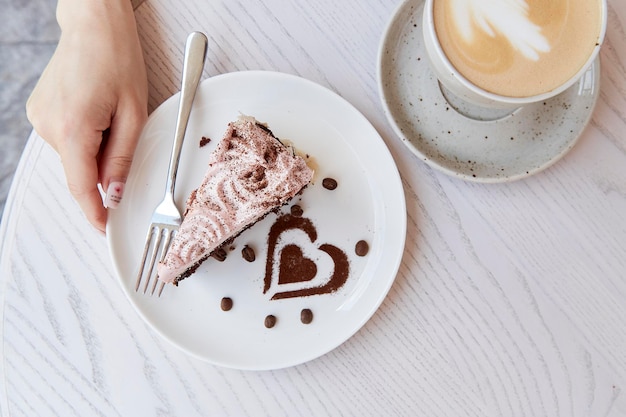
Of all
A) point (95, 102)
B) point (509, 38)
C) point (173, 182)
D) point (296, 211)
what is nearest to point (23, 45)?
point (95, 102)

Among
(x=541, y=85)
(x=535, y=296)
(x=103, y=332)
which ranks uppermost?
(x=541, y=85)

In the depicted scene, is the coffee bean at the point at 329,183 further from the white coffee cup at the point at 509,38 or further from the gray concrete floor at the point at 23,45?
the gray concrete floor at the point at 23,45

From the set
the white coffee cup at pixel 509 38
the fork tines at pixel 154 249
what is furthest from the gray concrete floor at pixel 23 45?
the white coffee cup at pixel 509 38

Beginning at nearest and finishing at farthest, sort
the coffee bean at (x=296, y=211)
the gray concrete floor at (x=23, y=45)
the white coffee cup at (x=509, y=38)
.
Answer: the white coffee cup at (x=509, y=38), the coffee bean at (x=296, y=211), the gray concrete floor at (x=23, y=45)

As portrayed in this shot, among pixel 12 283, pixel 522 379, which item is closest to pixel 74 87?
pixel 12 283

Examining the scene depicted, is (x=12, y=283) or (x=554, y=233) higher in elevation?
(x=554, y=233)

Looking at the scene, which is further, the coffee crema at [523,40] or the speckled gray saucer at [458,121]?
the speckled gray saucer at [458,121]

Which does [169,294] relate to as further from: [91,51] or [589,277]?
[589,277]
